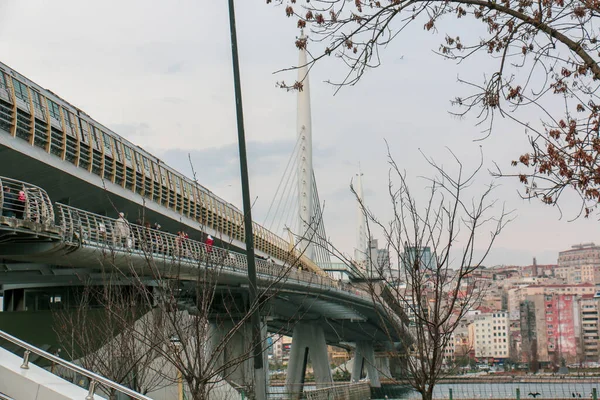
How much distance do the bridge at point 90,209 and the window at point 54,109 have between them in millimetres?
34

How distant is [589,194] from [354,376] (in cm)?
8133

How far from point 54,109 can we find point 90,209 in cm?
796

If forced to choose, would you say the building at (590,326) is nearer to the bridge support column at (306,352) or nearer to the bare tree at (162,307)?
the bridge support column at (306,352)

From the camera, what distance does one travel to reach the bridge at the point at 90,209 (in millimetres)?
19609

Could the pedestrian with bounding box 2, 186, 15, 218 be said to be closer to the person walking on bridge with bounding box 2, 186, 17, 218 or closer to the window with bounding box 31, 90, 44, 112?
the person walking on bridge with bounding box 2, 186, 17, 218

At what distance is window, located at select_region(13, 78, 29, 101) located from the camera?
25.7 m

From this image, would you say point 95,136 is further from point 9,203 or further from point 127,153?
point 9,203

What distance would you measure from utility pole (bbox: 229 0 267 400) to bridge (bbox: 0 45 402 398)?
0.71 metres

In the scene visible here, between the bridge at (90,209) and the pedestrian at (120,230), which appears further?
the pedestrian at (120,230)

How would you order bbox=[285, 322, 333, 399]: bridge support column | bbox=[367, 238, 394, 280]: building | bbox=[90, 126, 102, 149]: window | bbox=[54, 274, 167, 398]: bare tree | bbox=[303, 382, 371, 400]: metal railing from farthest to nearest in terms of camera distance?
1. bbox=[285, 322, 333, 399]: bridge support column
2. bbox=[303, 382, 371, 400]: metal railing
3. bbox=[90, 126, 102, 149]: window
4. bbox=[54, 274, 167, 398]: bare tree
5. bbox=[367, 238, 394, 280]: building

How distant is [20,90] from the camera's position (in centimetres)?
2608

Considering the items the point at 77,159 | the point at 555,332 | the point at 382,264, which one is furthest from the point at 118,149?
the point at 555,332

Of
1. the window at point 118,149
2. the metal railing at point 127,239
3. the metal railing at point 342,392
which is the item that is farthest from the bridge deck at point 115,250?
the metal railing at point 342,392

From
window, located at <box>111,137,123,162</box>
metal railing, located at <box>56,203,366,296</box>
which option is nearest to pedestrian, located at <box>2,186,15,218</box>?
metal railing, located at <box>56,203,366,296</box>
